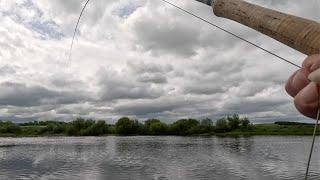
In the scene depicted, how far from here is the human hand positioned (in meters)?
1.65

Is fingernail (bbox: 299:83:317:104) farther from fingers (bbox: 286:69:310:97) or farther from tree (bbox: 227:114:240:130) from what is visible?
tree (bbox: 227:114:240:130)

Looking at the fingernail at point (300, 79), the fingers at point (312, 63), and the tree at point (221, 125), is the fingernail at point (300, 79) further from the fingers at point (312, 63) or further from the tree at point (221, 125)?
the tree at point (221, 125)

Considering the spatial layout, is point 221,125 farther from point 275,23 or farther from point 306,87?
point 306,87

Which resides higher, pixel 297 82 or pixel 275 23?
pixel 275 23

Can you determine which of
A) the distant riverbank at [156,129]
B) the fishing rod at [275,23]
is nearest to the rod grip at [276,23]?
the fishing rod at [275,23]

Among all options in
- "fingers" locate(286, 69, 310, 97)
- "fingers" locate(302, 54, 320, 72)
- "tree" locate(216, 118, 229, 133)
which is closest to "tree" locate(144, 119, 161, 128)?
"tree" locate(216, 118, 229, 133)

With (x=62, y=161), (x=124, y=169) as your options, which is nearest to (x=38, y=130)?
(x=62, y=161)

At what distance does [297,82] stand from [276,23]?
557mm

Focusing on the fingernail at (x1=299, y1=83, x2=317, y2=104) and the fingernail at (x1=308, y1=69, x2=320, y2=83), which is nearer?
the fingernail at (x1=308, y1=69, x2=320, y2=83)

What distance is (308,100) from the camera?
1697 millimetres

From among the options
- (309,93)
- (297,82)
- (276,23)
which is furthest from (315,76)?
(276,23)

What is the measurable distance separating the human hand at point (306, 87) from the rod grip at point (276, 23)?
0.45 ft

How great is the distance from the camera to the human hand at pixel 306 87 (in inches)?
64.8

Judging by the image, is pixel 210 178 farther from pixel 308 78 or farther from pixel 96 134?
pixel 96 134
